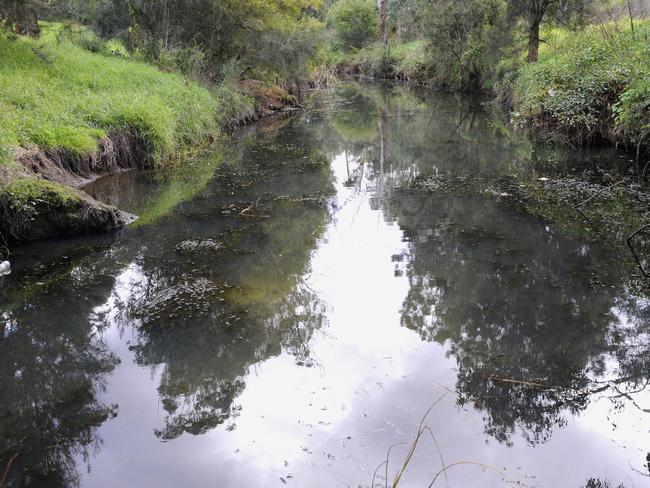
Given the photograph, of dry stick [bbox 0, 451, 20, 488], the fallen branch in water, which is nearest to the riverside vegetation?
dry stick [bbox 0, 451, 20, 488]

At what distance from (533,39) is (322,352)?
1796cm

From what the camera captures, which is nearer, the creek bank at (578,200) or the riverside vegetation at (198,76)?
the creek bank at (578,200)

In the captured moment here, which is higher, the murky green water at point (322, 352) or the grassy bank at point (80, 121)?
the grassy bank at point (80, 121)

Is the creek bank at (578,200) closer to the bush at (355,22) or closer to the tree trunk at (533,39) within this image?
the tree trunk at (533,39)

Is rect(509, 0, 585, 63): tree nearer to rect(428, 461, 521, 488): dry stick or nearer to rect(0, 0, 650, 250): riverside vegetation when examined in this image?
rect(0, 0, 650, 250): riverside vegetation

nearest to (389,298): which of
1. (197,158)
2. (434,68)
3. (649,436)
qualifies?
(649,436)

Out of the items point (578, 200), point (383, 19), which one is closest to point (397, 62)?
point (383, 19)

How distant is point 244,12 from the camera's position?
18141mm

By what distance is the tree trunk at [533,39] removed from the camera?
1905 centimetres

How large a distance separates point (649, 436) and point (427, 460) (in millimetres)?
1454

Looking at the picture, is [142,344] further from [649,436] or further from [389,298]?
[649,436]

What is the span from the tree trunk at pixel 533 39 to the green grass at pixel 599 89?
168 inches

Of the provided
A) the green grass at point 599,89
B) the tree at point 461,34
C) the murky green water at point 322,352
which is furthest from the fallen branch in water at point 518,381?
the tree at point 461,34

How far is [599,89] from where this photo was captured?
11484 mm
